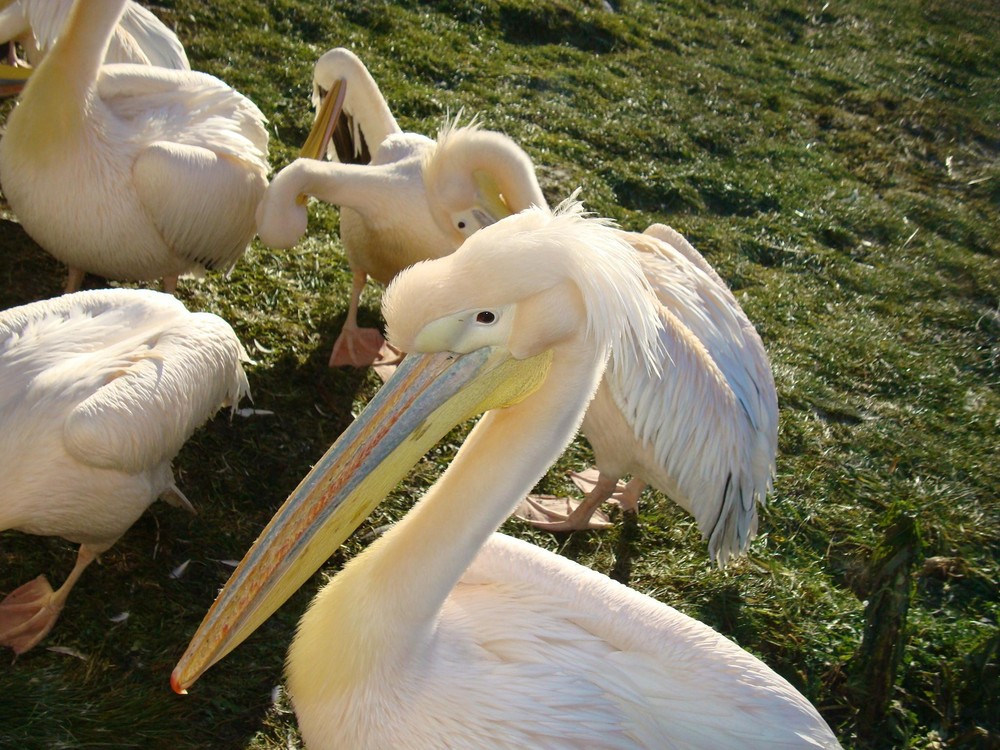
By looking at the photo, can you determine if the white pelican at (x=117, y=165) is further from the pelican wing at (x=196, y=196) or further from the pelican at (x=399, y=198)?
the pelican at (x=399, y=198)

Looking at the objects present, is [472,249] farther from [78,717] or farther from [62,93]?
[62,93]

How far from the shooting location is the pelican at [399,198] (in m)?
3.58

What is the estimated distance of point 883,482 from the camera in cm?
439

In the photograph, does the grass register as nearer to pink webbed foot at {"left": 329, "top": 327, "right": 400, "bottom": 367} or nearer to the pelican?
pink webbed foot at {"left": 329, "top": 327, "right": 400, "bottom": 367}

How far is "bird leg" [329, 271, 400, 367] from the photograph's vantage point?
13.1 ft

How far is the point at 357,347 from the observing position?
405 centimetres

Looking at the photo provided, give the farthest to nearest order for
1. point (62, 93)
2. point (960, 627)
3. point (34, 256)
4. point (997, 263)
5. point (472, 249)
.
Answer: point (997, 263)
point (34, 256)
point (960, 627)
point (62, 93)
point (472, 249)

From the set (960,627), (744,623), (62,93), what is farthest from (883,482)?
(62,93)

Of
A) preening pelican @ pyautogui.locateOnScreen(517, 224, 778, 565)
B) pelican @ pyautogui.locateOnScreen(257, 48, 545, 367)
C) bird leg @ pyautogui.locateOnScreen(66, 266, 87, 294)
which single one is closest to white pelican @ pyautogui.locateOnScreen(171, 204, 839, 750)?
preening pelican @ pyautogui.locateOnScreen(517, 224, 778, 565)

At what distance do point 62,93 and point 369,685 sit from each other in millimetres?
2646

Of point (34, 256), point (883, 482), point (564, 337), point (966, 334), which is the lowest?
point (34, 256)

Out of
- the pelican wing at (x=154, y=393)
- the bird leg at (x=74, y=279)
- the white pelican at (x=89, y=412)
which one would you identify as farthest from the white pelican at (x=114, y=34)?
the pelican wing at (x=154, y=393)

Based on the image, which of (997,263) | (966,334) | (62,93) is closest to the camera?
(62,93)

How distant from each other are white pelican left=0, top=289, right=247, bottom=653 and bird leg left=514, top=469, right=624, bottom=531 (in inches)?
55.9
